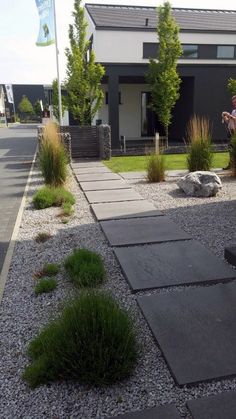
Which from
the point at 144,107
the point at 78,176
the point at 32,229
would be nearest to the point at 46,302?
the point at 32,229

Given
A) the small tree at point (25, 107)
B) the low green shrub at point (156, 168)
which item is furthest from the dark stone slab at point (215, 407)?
the small tree at point (25, 107)

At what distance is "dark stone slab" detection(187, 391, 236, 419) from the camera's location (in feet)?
6.46

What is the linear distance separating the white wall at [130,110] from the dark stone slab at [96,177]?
33.2ft

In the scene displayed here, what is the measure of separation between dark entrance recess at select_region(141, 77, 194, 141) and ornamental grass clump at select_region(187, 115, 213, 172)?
807cm

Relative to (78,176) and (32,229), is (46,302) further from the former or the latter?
(78,176)

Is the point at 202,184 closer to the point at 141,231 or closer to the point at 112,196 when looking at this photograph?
the point at 112,196

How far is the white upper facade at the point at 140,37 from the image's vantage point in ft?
50.9

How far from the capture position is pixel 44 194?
21.8ft

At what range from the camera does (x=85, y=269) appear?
356cm

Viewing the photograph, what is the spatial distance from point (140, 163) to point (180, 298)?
870 centimetres

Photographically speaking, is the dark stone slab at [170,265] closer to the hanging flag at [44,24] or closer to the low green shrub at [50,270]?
the low green shrub at [50,270]

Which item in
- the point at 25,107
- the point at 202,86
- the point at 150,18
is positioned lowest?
the point at 25,107

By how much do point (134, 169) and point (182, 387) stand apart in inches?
337

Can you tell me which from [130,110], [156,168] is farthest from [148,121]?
[156,168]
